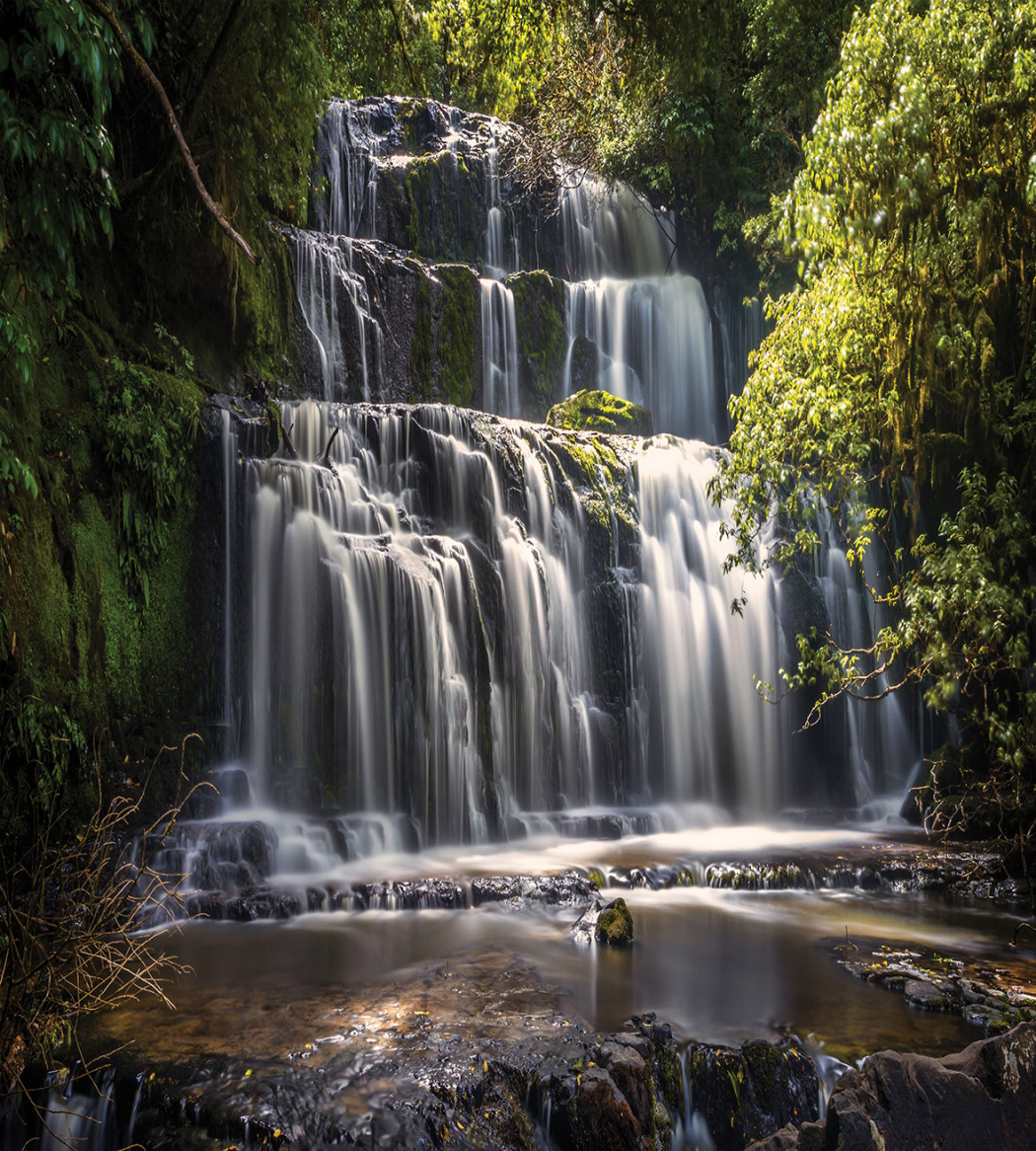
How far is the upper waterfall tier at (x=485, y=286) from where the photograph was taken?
560 inches

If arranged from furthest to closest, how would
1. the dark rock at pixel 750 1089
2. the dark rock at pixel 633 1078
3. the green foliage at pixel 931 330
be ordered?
the green foliage at pixel 931 330
the dark rock at pixel 750 1089
the dark rock at pixel 633 1078

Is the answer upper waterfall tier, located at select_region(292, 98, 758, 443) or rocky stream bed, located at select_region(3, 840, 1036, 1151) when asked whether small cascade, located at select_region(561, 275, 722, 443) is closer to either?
upper waterfall tier, located at select_region(292, 98, 758, 443)

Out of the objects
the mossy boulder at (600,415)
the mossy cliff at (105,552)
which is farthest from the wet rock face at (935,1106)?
the mossy boulder at (600,415)

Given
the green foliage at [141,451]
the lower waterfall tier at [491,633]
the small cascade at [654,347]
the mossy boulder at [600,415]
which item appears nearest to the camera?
the green foliage at [141,451]

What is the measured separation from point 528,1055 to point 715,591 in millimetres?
8850

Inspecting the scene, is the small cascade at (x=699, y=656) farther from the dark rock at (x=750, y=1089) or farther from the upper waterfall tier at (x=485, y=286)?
the dark rock at (x=750, y=1089)

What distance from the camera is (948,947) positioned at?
621 cm

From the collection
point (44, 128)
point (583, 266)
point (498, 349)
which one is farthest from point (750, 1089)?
point (583, 266)

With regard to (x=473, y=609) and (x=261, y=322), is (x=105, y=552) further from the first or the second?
(x=261, y=322)

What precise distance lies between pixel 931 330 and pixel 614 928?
21.0 feet

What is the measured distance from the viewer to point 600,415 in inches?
594

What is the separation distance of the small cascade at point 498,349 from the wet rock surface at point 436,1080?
12.5 metres

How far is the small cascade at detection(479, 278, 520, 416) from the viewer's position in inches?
621

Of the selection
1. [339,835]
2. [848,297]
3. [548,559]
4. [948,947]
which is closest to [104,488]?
[339,835]
